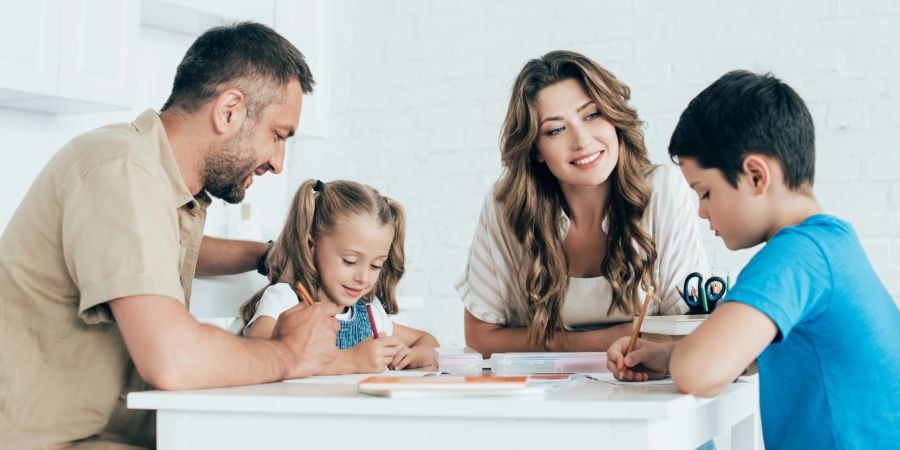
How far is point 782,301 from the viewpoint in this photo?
1109 mm

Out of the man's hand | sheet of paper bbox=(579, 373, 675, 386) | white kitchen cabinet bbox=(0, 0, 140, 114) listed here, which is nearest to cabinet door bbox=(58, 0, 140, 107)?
white kitchen cabinet bbox=(0, 0, 140, 114)

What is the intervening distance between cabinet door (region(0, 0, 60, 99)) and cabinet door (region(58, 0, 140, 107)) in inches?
1.1

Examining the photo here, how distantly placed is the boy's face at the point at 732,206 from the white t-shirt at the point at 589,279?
0.52 metres

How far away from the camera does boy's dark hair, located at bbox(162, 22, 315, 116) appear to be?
151 centimetres

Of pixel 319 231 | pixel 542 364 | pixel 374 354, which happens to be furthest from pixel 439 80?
pixel 542 364

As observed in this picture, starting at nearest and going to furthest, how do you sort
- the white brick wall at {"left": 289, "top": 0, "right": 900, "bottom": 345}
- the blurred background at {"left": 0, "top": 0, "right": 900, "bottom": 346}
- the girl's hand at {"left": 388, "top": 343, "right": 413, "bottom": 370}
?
the girl's hand at {"left": 388, "top": 343, "right": 413, "bottom": 370}
the blurred background at {"left": 0, "top": 0, "right": 900, "bottom": 346}
the white brick wall at {"left": 289, "top": 0, "right": 900, "bottom": 345}

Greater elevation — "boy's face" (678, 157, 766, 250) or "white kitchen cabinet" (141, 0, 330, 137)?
"white kitchen cabinet" (141, 0, 330, 137)

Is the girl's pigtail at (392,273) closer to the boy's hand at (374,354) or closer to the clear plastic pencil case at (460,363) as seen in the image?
the boy's hand at (374,354)

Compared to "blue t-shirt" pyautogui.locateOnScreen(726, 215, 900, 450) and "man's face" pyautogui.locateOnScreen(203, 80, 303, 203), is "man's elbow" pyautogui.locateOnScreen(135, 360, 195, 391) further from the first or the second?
"blue t-shirt" pyautogui.locateOnScreen(726, 215, 900, 450)

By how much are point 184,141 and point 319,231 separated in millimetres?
658

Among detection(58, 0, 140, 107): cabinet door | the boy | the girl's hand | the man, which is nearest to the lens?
the boy

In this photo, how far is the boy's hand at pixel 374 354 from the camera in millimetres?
1574

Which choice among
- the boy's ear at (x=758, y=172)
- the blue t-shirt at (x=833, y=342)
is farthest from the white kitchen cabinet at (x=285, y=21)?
the blue t-shirt at (x=833, y=342)

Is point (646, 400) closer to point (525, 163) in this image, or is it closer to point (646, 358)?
point (646, 358)
